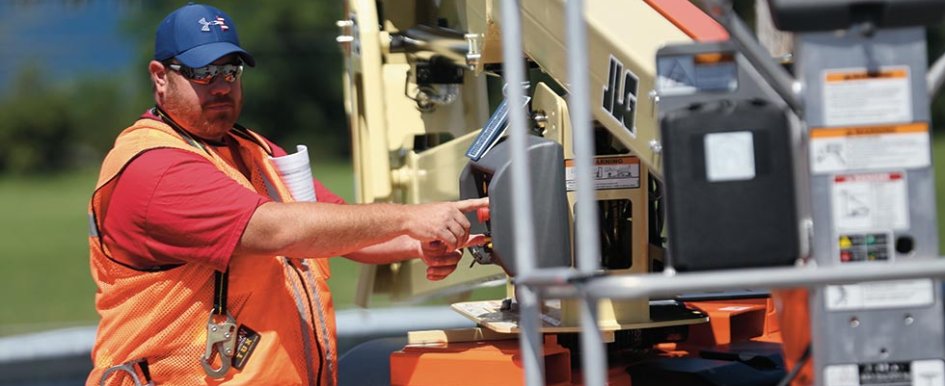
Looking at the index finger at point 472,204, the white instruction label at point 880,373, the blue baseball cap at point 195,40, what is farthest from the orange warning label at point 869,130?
the blue baseball cap at point 195,40

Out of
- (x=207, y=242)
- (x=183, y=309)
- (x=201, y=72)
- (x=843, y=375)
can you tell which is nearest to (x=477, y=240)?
(x=207, y=242)

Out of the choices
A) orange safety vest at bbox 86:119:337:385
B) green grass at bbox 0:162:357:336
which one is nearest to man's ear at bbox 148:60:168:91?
orange safety vest at bbox 86:119:337:385

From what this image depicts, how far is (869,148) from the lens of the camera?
279 cm

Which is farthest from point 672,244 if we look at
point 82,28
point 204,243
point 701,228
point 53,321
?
point 82,28

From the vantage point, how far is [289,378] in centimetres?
416

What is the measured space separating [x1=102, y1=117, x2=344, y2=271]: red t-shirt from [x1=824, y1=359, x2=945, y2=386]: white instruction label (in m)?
1.67

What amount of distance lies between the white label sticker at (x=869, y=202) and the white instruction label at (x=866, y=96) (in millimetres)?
101

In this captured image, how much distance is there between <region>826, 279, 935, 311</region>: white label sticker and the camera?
2.82m

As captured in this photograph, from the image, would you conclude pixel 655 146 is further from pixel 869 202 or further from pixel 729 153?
pixel 869 202

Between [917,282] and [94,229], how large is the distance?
90.2 inches

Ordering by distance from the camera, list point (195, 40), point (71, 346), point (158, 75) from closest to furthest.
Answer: point (195, 40) < point (158, 75) < point (71, 346)

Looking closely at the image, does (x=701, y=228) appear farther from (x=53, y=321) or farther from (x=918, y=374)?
(x=53, y=321)

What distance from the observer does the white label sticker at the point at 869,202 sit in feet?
9.15

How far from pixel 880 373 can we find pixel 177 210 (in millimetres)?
1904
